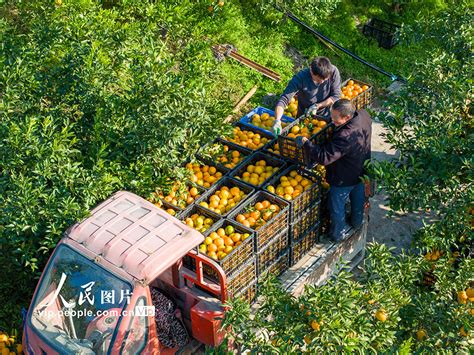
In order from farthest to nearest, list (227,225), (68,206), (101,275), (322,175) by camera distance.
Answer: (322,175)
(227,225)
(68,206)
(101,275)

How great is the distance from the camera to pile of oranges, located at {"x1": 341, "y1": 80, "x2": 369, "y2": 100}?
8.80 meters

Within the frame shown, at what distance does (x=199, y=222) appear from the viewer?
22.5 feet

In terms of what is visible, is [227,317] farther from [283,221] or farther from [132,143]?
[132,143]

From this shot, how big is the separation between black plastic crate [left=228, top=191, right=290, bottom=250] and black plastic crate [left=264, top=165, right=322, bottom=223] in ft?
0.29

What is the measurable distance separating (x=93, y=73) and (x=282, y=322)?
3.72 metres

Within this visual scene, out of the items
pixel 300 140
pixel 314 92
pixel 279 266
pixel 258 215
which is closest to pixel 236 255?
pixel 258 215

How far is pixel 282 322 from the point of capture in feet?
17.4

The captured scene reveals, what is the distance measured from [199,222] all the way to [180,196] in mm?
428

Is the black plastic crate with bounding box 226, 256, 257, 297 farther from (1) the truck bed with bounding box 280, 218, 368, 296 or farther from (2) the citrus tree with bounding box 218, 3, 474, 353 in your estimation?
(1) the truck bed with bounding box 280, 218, 368, 296

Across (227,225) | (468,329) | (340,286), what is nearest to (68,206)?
(227,225)

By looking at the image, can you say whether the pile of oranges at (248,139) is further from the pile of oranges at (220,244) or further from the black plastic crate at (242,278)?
the black plastic crate at (242,278)

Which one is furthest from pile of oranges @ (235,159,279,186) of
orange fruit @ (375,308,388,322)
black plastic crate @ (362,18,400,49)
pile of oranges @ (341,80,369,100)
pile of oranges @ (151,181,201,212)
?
black plastic crate @ (362,18,400,49)

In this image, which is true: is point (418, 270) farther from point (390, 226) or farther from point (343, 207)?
point (390, 226)

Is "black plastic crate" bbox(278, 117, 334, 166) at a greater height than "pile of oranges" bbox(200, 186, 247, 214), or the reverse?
"black plastic crate" bbox(278, 117, 334, 166)
